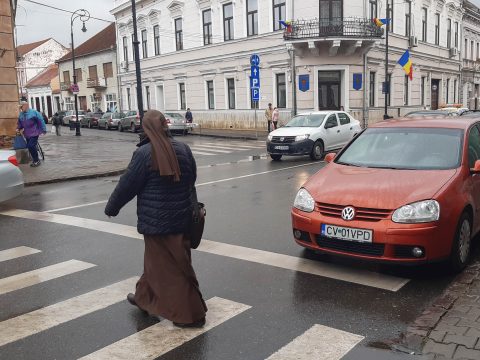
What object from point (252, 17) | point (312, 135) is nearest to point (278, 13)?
point (252, 17)

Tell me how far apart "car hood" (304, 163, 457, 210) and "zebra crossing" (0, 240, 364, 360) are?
1521 millimetres

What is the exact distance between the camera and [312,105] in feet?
97.0

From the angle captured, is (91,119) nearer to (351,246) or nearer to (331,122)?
(331,122)

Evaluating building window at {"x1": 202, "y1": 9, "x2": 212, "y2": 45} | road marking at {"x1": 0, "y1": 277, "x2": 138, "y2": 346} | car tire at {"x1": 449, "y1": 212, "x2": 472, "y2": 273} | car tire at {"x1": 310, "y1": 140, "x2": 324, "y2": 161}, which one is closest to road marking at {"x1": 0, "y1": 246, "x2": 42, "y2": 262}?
road marking at {"x1": 0, "y1": 277, "x2": 138, "y2": 346}

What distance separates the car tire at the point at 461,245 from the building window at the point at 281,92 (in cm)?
2622

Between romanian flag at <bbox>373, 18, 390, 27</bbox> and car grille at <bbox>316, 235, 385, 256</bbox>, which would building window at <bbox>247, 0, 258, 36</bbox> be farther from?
car grille at <bbox>316, 235, 385, 256</bbox>

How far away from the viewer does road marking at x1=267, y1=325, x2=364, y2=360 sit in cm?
363

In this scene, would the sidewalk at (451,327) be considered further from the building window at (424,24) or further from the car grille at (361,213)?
the building window at (424,24)

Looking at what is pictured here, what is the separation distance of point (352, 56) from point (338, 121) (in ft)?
41.3

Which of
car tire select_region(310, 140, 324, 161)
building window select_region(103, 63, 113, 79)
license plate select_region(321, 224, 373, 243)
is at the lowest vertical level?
car tire select_region(310, 140, 324, 161)

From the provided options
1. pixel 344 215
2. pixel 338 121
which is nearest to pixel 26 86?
pixel 338 121

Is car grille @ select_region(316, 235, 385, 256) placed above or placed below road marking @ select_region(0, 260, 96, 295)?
above

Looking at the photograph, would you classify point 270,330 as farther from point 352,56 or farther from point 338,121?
point 352,56

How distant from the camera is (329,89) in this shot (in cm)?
2967
